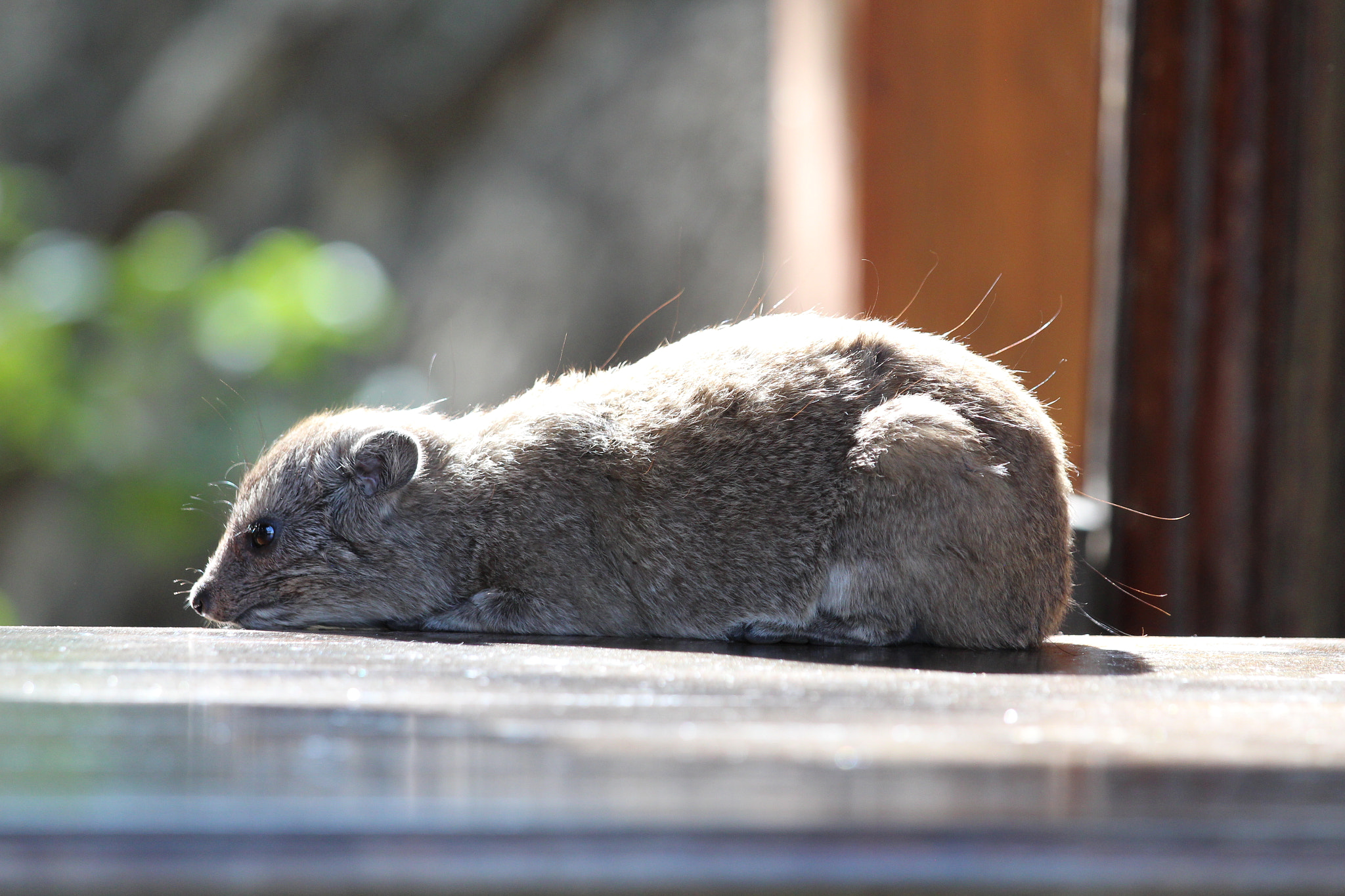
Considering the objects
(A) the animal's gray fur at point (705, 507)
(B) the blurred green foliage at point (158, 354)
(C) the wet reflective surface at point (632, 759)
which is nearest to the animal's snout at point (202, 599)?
(A) the animal's gray fur at point (705, 507)

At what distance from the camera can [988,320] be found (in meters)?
5.52

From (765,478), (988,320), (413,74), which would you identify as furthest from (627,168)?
(765,478)

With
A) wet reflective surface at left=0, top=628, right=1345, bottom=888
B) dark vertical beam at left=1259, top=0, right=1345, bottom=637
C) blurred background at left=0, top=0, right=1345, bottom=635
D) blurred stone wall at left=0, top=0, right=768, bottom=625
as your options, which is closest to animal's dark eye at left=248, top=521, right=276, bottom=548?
blurred background at left=0, top=0, right=1345, bottom=635

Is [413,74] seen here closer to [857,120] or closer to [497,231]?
[497,231]

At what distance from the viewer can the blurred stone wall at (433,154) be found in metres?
9.28

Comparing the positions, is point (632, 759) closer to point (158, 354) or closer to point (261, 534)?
point (261, 534)

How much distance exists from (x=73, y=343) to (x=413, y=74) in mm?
4567

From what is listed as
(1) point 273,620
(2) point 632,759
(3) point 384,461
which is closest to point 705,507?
(3) point 384,461

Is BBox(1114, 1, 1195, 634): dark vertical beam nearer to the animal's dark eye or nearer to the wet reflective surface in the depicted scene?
the wet reflective surface

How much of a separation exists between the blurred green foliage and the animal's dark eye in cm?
240

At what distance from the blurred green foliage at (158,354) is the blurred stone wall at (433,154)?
2387mm

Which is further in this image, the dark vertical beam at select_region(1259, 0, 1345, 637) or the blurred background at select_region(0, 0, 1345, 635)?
the blurred background at select_region(0, 0, 1345, 635)

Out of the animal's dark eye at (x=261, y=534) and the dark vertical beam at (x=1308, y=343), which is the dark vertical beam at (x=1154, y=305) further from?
the animal's dark eye at (x=261, y=534)

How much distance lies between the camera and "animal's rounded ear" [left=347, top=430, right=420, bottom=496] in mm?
3619
